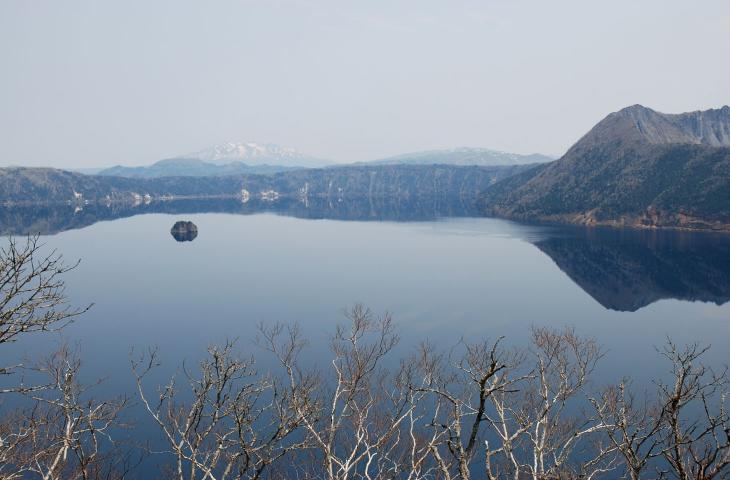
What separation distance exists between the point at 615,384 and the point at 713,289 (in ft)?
174

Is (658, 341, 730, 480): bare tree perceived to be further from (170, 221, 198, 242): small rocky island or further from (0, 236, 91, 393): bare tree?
(170, 221, 198, 242): small rocky island

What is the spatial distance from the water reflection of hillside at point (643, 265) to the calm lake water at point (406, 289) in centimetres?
33

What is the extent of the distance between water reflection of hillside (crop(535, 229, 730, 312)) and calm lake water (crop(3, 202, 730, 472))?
1.07 feet

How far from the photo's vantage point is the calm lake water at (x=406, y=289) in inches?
2240

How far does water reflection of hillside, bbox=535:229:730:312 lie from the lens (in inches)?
3152

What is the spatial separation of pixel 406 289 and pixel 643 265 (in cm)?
5195

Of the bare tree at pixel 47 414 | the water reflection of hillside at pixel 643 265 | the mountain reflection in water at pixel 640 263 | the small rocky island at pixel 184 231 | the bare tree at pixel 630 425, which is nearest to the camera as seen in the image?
the bare tree at pixel 47 414

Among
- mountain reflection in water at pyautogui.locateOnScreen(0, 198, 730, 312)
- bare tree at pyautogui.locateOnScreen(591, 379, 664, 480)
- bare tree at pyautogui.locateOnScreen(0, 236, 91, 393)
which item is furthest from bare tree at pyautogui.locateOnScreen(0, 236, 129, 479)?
mountain reflection in water at pyautogui.locateOnScreen(0, 198, 730, 312)

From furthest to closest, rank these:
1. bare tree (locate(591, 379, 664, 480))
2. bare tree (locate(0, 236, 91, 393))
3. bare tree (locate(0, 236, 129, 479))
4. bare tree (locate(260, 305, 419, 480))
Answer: bare tree (locate(260, 305, 419, 480)) < bare tree (locate(591, 379, 664, 480)) < bare tree (locate(0, 236, 129, 479)) < bare tree (locate(0, 236, 91, 393))

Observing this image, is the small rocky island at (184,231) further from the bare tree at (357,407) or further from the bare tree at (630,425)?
the bare tree at (630,425)

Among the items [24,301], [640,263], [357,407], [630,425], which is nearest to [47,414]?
[357,407]

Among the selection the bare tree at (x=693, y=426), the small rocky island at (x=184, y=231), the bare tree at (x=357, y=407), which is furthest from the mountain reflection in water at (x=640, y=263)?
the bare tree at (x=357, y=407)

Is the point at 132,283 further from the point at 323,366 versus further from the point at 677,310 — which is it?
the point at 677,310

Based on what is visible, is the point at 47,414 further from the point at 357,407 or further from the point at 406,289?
the point at 406,289
